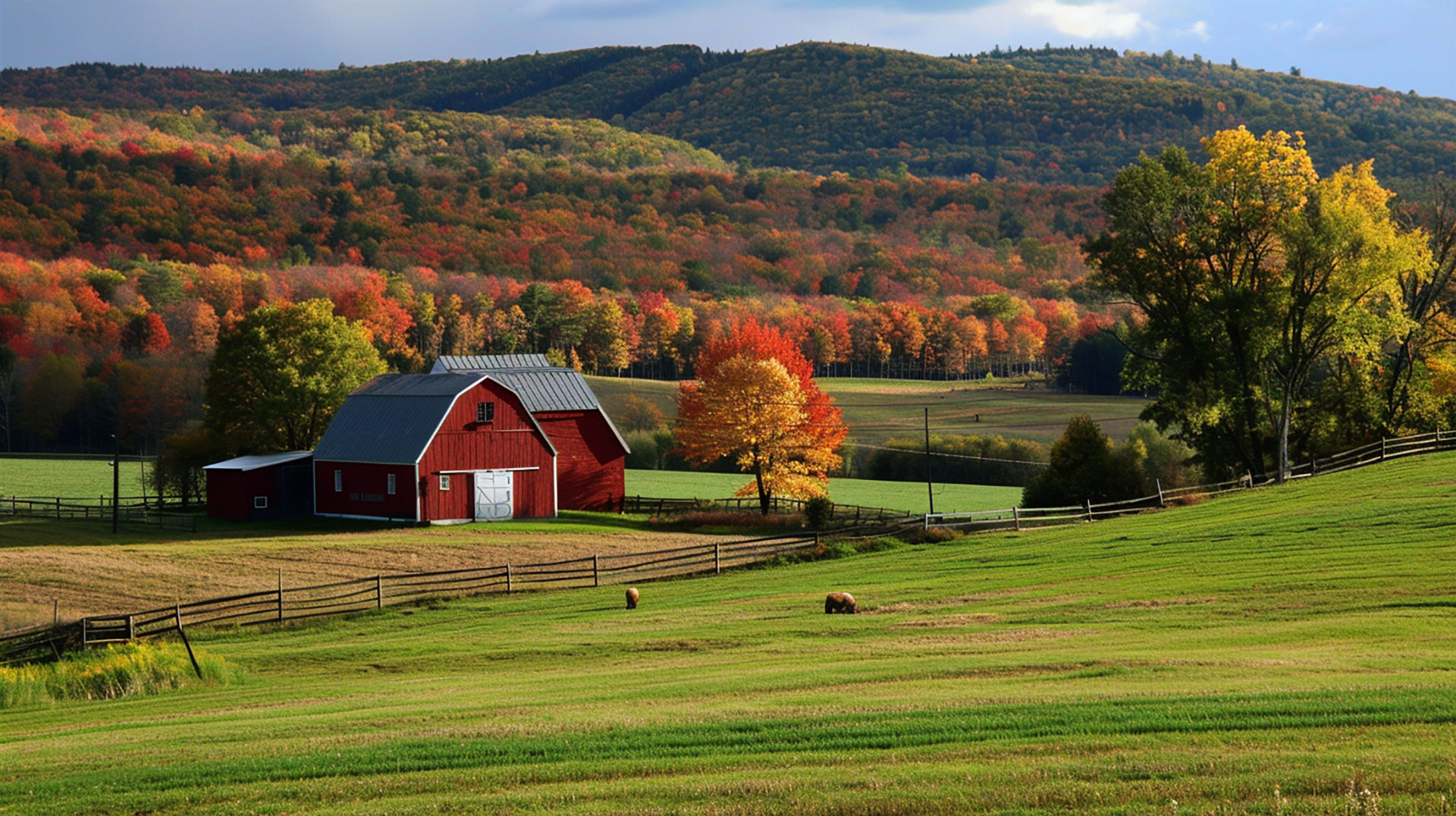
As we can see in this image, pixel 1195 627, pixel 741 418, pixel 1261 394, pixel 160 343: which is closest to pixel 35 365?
pixel 160 343

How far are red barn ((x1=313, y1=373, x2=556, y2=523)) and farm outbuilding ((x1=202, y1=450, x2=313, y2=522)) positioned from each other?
1.80 m

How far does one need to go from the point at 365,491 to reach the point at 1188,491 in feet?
113

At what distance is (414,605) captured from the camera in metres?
33.6

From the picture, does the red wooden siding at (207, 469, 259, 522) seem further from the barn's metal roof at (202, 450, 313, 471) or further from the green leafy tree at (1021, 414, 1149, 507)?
the green leafy tree at (1021, 414, 1149, 507)

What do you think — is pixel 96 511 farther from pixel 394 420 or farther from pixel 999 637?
pixel 999 637

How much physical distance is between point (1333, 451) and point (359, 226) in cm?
16269

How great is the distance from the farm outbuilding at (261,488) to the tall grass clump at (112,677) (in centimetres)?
3481

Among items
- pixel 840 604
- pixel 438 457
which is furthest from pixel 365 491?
pixel 840 604

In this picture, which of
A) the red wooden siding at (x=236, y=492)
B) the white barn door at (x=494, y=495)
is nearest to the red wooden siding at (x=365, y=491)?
the red wooden siding at (x=236, y=492)

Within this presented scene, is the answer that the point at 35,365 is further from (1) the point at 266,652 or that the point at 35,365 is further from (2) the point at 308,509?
(1) the point at 266,652

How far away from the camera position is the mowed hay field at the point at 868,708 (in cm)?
1061

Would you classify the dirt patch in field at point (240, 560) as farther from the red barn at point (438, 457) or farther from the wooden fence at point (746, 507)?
the wooden fence at point (746, 507)

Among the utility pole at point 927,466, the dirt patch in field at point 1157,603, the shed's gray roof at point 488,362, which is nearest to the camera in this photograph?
the dirt patch in field at point 1157,603

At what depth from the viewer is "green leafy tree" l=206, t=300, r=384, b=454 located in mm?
63656
